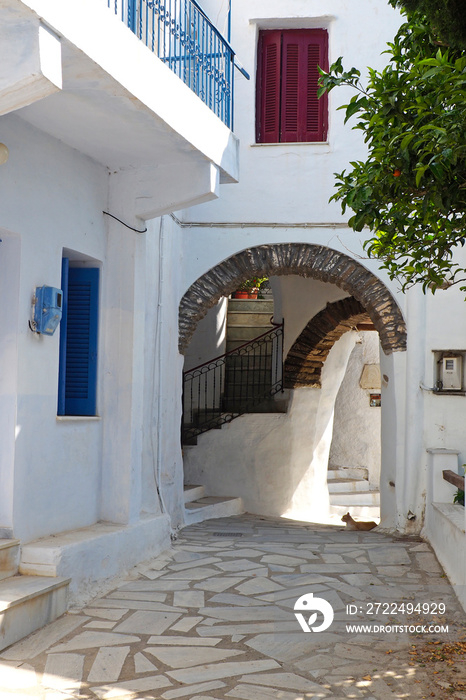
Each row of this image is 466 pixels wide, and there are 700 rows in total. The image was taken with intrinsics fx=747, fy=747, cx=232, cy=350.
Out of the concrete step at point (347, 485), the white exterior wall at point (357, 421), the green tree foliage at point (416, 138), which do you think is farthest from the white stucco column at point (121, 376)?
the white exterior wall at point (357, 421)

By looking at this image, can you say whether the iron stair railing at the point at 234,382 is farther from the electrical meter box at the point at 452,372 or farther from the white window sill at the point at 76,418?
the white window sill at the point at 76,418

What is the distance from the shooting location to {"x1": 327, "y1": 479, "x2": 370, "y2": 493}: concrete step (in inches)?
605

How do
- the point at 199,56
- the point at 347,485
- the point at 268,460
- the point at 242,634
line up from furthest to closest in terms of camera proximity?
the point at 347,485 → the point at 268,460 → the point at 199,56 → the point at 242,634

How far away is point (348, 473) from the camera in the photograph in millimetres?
16922

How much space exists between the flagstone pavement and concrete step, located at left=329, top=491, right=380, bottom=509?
717cm

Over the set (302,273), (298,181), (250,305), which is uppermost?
(298,181)

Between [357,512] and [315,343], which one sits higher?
[315,343]

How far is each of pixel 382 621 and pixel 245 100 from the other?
659 cm

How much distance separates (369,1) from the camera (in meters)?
9.20

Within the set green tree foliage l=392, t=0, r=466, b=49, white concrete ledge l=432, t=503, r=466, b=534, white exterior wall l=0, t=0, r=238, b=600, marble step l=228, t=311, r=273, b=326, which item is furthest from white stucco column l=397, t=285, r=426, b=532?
marble step l=228, t=311, r=273, b=326

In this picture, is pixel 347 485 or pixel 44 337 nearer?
pixel 44 337

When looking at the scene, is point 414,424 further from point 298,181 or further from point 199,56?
point 199,56

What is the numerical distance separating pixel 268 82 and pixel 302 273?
99.2 inches

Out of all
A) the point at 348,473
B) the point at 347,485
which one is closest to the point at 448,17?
the point at 347,485
